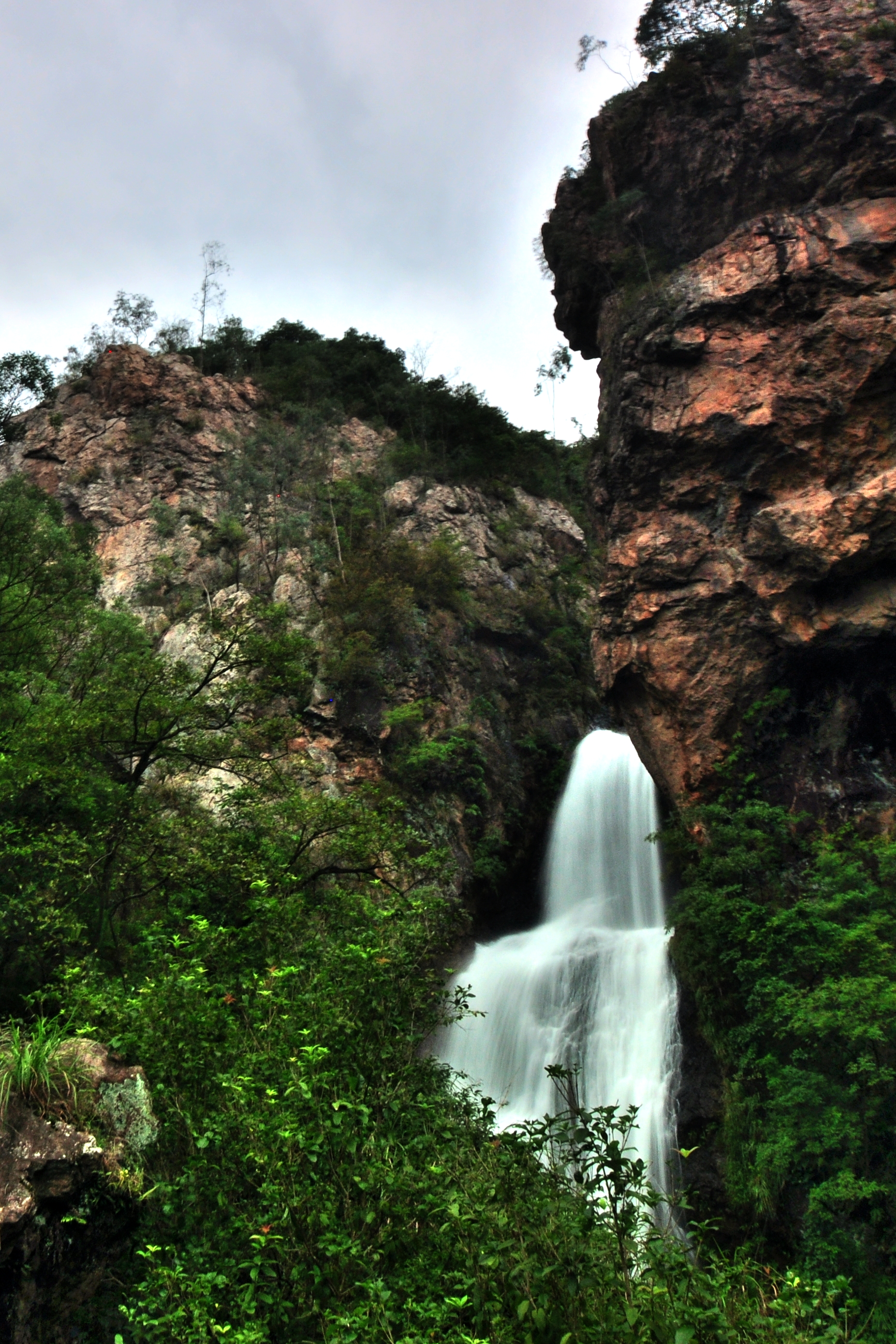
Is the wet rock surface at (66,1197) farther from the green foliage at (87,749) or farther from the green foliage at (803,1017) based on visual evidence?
the green foliage at (803,1017)

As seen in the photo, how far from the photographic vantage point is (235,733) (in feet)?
41.6

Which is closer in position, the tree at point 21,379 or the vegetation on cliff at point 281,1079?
the vegetation on cliff at point 281,1079

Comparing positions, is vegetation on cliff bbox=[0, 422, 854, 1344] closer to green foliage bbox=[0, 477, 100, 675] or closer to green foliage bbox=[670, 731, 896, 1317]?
green foliage bbox=[670, 731, 896, 1317]

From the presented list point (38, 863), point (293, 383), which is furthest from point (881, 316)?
point (293, 383)

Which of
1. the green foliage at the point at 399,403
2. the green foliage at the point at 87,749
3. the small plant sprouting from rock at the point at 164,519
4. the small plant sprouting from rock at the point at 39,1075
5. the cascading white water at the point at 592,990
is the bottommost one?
the cascading white water at the point at 592,990

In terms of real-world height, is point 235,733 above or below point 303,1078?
above

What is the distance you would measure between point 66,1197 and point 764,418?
17613 millimetres

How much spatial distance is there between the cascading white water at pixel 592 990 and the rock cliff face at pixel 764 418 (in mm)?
3204

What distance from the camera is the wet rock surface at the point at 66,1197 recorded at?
5.50m

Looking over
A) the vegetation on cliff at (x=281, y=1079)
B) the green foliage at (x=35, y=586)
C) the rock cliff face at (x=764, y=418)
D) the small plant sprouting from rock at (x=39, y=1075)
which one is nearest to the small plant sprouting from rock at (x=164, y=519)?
the green foliage at (x=35, y=586)

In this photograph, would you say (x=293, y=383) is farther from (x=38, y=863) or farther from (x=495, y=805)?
(x=38, y=863)

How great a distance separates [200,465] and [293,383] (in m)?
8.38

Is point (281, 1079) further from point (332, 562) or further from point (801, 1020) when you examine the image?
point (332, 562)

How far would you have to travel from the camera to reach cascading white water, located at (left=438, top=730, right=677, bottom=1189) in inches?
614
